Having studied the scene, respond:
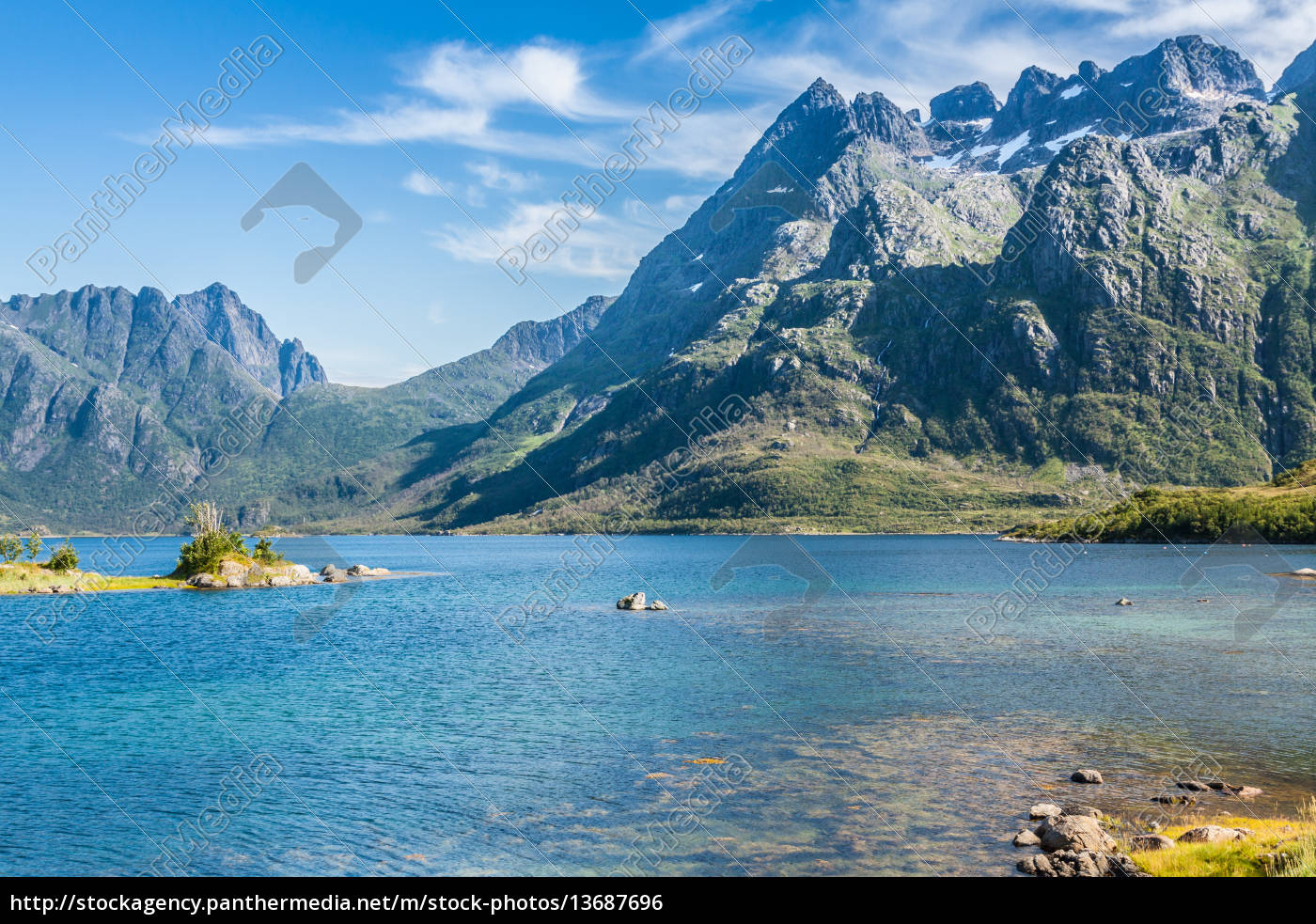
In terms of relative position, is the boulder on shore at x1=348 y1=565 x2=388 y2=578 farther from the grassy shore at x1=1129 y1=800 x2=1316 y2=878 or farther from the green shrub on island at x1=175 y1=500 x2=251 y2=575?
the grassy shore at x1=1129 y1=800 x2=1316 y2=878

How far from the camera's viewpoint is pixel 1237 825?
25.7 metres

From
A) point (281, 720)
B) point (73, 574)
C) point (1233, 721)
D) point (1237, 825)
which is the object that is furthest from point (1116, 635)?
point (73, 574)

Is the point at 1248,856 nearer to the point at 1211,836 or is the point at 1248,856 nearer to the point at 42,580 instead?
the point at 1211,836

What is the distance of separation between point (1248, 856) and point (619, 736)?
2537 centimetres

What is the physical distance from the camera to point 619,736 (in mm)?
39750

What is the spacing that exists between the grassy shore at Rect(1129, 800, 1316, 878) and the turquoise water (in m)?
3.97

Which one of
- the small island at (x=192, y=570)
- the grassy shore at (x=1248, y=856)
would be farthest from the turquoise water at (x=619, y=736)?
the small island at (x=192, y=570)

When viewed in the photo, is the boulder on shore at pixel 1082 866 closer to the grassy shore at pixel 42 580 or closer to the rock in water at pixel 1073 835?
the rock in water at pixel 1073 835

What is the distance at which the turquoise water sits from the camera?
26016mm

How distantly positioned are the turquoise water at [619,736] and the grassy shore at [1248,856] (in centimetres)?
397

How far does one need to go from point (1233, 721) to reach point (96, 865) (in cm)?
4698

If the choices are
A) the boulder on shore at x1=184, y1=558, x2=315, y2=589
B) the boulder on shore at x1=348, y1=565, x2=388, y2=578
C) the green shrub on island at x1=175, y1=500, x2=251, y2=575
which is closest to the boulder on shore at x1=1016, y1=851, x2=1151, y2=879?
the green shrub on island at x1=175, y1=500, x2=251, y2=575

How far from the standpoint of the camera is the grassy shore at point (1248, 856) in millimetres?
18969
